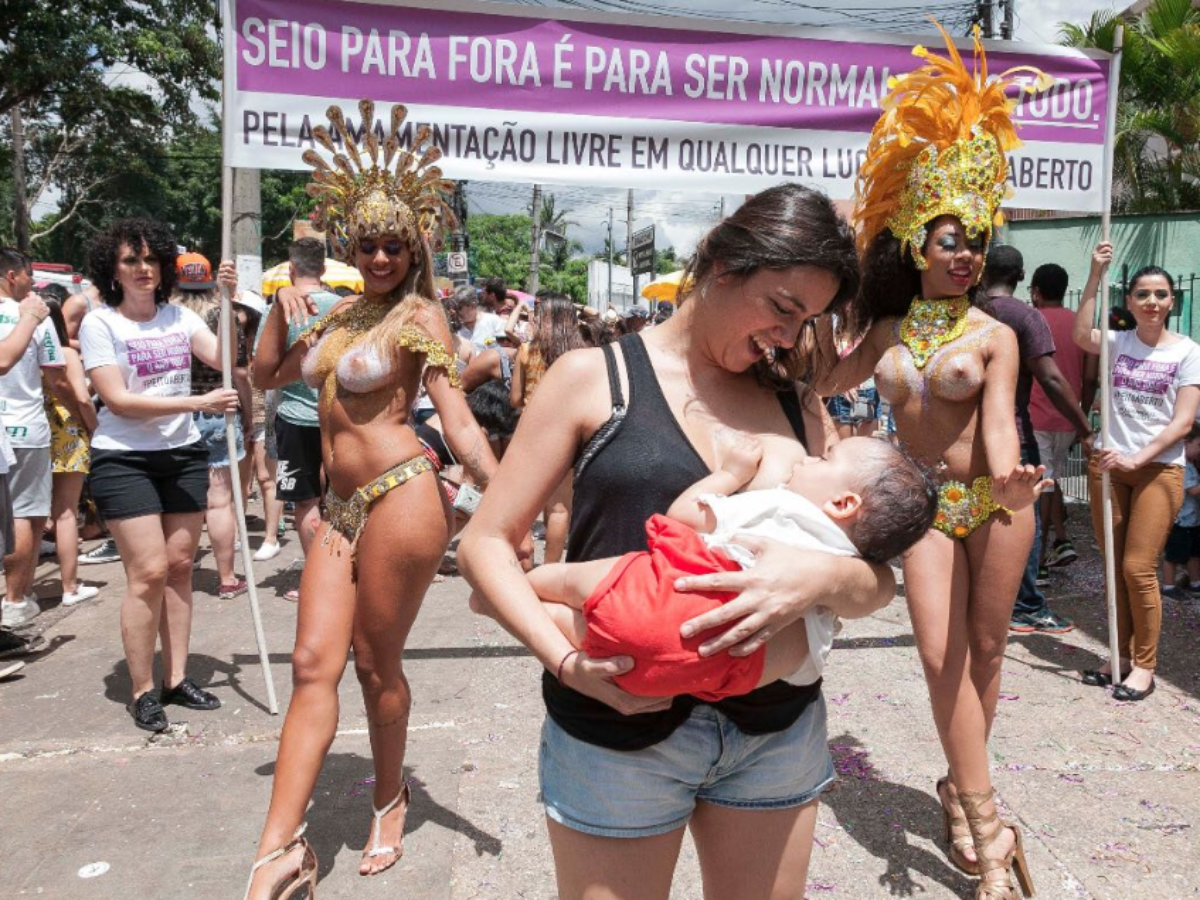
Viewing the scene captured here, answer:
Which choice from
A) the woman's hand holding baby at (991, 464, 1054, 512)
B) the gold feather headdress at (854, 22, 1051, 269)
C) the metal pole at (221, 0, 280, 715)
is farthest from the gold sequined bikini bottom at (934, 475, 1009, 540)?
the metal pole at (221, 0, 280, 715)

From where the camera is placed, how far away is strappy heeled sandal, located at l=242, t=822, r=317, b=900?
8.78 ft

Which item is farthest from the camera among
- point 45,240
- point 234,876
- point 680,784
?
point 45,240

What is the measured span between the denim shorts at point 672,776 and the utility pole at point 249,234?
7.70m

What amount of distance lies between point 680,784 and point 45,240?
49.7m

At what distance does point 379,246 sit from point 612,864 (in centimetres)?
223

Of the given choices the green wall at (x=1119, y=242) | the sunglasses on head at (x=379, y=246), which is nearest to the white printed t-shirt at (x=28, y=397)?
the sunglasses on head at (x=379, y=246)

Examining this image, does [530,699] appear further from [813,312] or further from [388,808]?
[813,312]

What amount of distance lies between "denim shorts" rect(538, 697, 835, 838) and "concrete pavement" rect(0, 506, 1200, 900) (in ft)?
4.70

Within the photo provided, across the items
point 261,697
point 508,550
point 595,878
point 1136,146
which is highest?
point 1136,146

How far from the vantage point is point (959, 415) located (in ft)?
10.5

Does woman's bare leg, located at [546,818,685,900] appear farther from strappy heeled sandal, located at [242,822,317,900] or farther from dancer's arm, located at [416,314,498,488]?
dancer's arm, located at [416,314,498,488]

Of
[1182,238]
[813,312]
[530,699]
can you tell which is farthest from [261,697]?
[1182,238]

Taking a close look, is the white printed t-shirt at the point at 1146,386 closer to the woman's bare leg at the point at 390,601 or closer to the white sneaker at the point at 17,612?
the woman's bare leg at the point at 390,601

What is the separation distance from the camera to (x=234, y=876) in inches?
123
